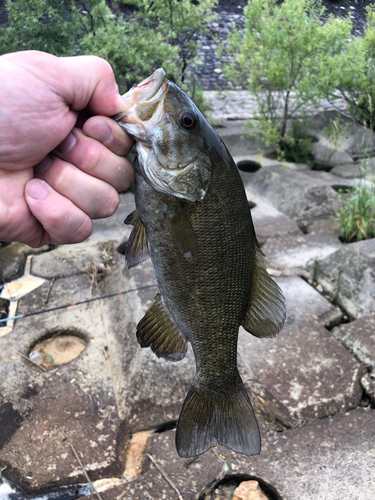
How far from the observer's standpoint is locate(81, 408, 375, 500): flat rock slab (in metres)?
2.13

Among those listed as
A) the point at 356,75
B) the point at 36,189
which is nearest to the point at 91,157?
the point at 36,189

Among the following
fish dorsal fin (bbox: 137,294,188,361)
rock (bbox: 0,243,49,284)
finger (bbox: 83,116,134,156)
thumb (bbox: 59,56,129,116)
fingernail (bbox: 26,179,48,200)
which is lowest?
rock (bbox: 0,243,49,284)

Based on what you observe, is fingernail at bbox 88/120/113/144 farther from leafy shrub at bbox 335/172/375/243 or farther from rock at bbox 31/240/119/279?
leafy shrub at bbox 335/172/375/243

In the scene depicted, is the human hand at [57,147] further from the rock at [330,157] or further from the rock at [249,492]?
the rock at [330,157]

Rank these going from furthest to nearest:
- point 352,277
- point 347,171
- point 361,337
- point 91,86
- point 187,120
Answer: point 347,171, point 352,277, point 361,337, point 91,86, point 187,120

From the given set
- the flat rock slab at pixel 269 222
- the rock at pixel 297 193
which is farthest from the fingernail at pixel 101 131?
the rock at pixel 297 193

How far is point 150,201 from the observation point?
140 cm

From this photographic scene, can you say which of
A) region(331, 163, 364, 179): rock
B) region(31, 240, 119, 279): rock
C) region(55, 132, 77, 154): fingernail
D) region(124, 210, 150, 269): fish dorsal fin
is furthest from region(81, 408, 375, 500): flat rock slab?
region(331, 163, 364, 179): rock

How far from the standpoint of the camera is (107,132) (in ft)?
4.77

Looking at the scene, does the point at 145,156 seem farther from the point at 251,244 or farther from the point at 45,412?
the point at 45,412

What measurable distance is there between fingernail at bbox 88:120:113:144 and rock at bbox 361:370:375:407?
2388mm

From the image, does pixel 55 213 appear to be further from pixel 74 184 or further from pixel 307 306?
pixel 307 306

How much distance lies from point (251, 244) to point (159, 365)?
170 centimetres

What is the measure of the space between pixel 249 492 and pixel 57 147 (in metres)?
1.96
